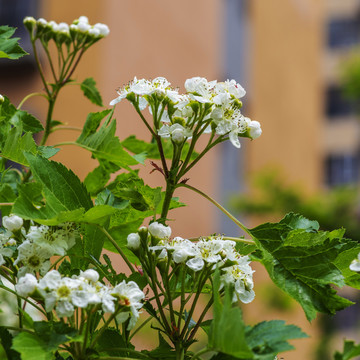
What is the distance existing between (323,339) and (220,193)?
224cm

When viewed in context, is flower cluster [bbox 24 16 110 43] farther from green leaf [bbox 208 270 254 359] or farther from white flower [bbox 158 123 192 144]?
green leaf [bbox 208 270 254 359]

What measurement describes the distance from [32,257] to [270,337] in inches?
9.6

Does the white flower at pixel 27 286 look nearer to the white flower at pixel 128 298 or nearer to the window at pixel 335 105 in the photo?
the white flower at pixel 128 298

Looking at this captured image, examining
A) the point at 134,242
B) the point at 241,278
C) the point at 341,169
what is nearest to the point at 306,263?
the point at 241,278

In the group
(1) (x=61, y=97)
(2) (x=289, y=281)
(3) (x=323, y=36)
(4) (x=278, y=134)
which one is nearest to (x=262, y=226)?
(2) (x=289, y=281)

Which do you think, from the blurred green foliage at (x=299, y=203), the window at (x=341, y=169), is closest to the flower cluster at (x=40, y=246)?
the blurred green foliage at (x=299, y=203)

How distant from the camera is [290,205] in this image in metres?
8.23

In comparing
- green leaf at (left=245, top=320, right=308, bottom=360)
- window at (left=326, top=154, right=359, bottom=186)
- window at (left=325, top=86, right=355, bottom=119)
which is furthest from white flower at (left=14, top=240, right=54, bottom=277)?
window at (left=325, top=86, right=355, bottom=119)

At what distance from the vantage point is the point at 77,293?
0.61m

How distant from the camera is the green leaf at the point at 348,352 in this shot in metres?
0.58

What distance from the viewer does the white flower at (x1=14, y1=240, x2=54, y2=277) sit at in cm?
67

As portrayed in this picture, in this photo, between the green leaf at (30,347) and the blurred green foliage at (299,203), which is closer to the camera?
the green leaf at (30,347)

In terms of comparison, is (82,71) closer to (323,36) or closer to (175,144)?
(175,144)

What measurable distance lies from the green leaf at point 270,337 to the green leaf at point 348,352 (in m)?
0.04
